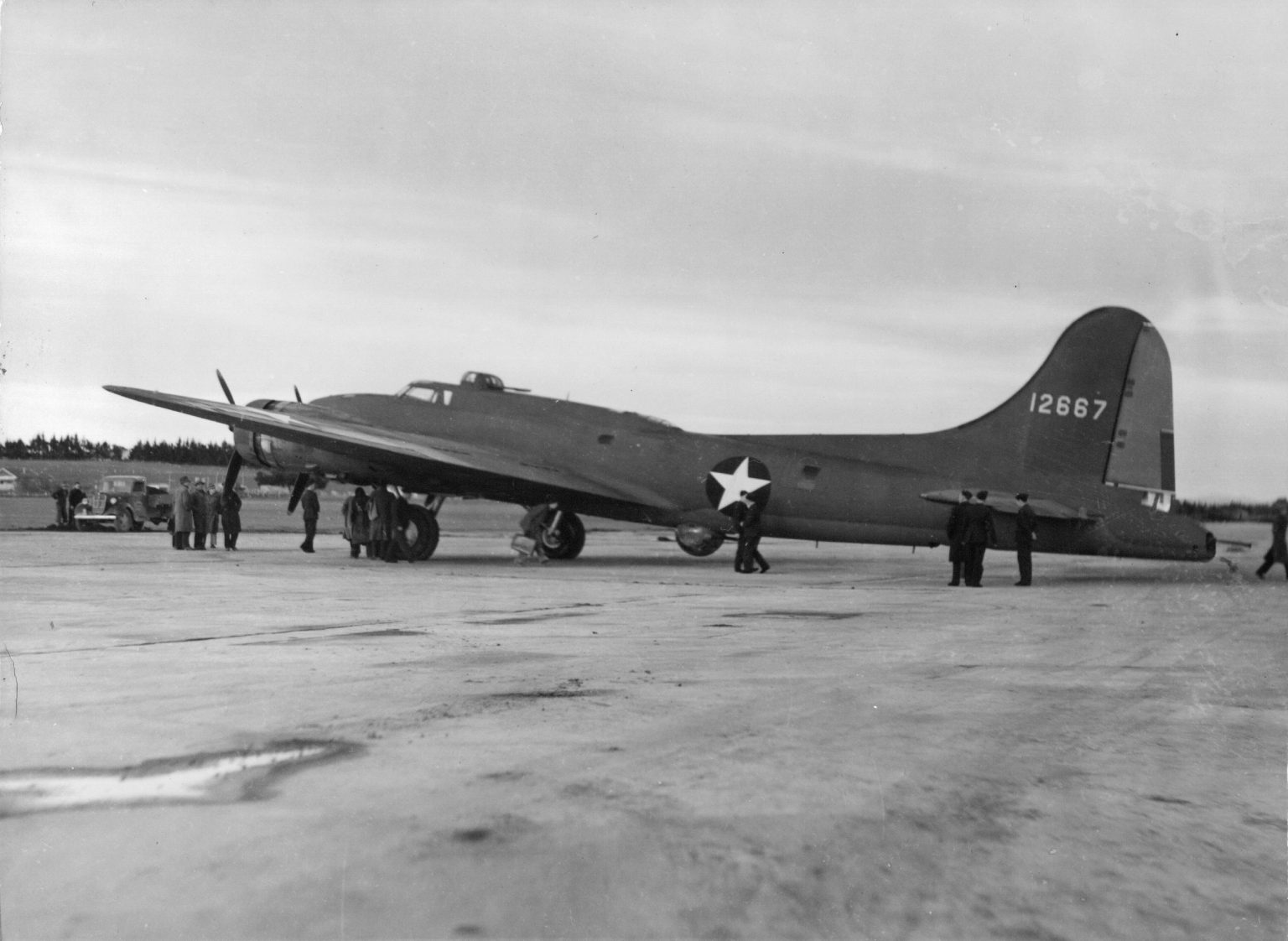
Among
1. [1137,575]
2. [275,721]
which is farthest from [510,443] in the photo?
[275,721]

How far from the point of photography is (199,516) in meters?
28.6

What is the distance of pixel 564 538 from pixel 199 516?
30.2ft

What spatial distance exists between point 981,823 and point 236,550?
25.7 m

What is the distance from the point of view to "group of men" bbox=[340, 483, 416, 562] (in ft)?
81.4

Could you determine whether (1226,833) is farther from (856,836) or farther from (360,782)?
(360,782)

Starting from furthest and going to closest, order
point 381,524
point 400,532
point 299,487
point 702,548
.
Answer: point 299,487
point 702,548
point 400,532
point 381,524

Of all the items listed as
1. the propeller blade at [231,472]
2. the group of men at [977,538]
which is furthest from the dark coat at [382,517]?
the group of men at [977,538]

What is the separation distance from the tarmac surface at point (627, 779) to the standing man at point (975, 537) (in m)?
7.51

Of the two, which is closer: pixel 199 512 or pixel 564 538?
pixel 564 538

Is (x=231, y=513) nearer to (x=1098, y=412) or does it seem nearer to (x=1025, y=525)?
(x=1025, y=525)

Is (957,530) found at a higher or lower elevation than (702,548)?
higher

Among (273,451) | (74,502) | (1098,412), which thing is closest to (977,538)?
(1098,412)

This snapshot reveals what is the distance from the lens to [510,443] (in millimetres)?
26141

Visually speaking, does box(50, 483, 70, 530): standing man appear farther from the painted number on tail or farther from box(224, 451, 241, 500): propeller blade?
the painted number on tail
